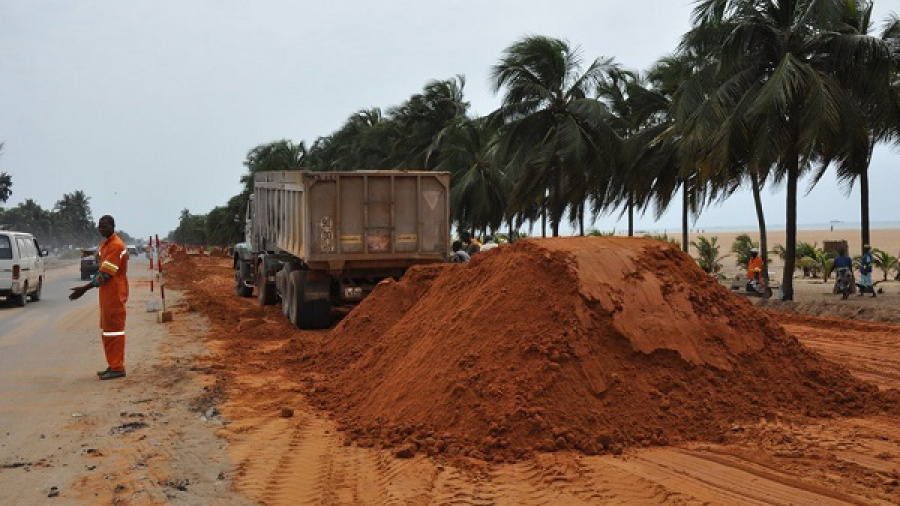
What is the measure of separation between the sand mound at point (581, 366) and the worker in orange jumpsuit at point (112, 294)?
9.02ft

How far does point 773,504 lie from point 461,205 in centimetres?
3198

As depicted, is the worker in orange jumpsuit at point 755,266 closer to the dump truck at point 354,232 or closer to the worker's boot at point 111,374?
the dump truck at point 354,232

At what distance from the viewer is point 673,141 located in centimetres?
2636

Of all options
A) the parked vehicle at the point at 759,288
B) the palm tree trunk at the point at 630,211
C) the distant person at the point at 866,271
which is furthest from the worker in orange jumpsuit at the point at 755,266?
the palm tree trunk at the point at 630,211

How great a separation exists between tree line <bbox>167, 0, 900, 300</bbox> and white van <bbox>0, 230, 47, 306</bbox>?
14.3m

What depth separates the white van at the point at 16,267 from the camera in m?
19.7

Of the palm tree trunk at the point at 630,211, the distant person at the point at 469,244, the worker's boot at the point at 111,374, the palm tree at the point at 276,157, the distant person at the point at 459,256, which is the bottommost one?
the worker's boot at the point at 111,374

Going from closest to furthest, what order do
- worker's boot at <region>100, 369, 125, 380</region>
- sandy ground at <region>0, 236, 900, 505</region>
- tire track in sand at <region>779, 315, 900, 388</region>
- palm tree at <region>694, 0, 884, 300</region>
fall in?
sandy ground at <region>0, 236, 900, 505</region> → tire track in sand at <region>779, 315, 900, 388</region> → worker's boot at <region>100, 369, 125, 380</region> → palm tree at <region>694, 0, 884, 300</region>

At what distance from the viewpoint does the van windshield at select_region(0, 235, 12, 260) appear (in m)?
19.6

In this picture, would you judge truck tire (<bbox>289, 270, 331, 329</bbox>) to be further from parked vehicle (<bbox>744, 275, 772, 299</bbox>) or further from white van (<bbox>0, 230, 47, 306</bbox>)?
parked vehicle (<bbox>744, 275, 772, 299</bbox>)

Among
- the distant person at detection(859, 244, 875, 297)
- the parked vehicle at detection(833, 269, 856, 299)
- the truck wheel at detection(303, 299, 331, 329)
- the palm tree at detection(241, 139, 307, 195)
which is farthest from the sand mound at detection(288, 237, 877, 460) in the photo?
the palm tree at detection(241, 139, 307, 195)

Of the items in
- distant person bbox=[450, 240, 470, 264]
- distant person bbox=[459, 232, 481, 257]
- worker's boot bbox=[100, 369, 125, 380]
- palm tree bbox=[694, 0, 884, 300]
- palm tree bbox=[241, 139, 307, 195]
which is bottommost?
worker's boot bbox=[100, 369, 125, 380]

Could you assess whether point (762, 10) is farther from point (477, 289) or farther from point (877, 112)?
point (477, 289)

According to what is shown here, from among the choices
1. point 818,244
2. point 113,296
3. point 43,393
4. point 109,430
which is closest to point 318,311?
point 113,296
